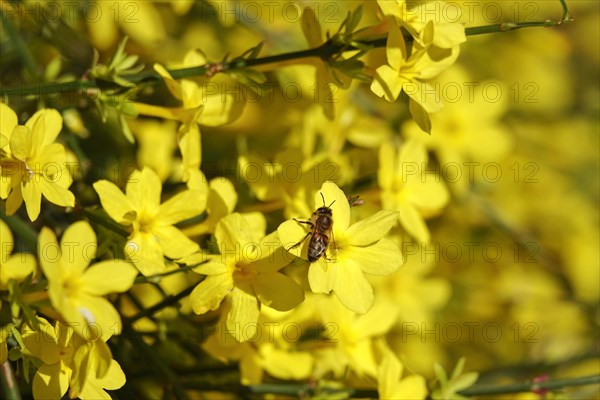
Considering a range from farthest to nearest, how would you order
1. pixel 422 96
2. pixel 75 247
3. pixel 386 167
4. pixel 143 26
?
pixel 143 26
pixel 386 167
pixel 422 96
pixel 75 247

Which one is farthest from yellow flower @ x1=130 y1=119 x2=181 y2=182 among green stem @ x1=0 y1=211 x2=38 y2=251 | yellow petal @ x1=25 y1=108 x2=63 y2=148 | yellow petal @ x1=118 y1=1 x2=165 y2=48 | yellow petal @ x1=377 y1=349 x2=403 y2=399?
yellow petal @ x1=377 y1=349 x2=403 y2=399

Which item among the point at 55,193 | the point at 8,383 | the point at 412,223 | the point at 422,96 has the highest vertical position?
the point at 422,96

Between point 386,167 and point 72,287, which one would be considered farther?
point 386,167

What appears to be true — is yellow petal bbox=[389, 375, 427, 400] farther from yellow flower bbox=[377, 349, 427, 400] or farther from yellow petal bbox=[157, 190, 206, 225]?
yellow petal bbox=[157, 190, 206, 225]

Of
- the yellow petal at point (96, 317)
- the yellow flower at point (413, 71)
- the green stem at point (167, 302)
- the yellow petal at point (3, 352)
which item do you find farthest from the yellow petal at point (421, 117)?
the yellow petal at point (3, 352)

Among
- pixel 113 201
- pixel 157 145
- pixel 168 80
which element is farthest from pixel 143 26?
pixel 113 201

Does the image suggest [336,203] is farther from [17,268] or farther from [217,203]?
[17,268]
